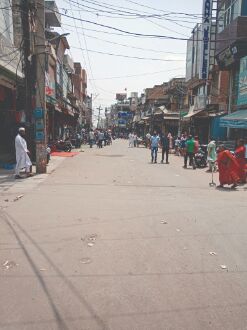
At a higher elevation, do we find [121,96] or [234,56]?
[121,96]

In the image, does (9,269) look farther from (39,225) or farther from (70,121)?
(70,121)

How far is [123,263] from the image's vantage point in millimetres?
5418

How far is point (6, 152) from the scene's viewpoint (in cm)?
2208

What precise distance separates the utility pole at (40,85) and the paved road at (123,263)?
4.95 m

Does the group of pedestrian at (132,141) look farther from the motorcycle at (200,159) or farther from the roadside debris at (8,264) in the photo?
the roadside debris at (8,264)

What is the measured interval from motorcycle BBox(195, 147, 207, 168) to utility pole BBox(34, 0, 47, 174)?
8.28 metres

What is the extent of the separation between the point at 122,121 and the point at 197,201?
105692 millimetres

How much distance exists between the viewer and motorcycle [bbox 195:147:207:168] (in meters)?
20.1

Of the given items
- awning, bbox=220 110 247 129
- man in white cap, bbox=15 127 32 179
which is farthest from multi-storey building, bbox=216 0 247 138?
man in white cap, bbox=15 127 32 179

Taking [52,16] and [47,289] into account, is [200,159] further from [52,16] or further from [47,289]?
[52,16]

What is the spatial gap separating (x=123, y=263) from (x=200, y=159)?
15328 millimetres

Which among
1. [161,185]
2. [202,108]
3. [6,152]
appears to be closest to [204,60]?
[202,108]

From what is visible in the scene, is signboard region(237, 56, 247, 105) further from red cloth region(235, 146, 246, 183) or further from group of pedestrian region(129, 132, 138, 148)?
group of pedestrian region(129, 132, 138, 148)

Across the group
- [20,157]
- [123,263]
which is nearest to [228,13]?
[20,157]
